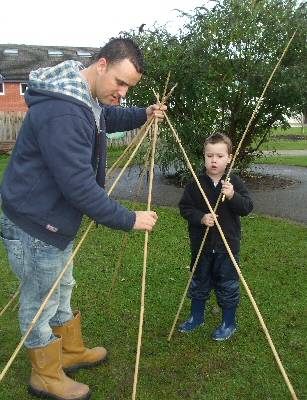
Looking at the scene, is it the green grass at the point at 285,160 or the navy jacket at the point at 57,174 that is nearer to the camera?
the navy jacket at the point at 57,174

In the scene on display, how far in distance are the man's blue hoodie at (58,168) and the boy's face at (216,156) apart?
997mm

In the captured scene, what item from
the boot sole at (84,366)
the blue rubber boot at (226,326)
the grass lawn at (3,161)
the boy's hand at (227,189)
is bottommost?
the grass lawn at (3,161)

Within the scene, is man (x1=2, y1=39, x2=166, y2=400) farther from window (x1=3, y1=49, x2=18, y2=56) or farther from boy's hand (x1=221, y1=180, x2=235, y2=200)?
window (x1=3, y1=49, x2=18, y2=56)

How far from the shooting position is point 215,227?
3.68 m

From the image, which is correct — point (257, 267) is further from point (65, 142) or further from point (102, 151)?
point (65, 142)

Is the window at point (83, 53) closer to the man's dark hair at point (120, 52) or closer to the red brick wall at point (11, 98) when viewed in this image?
the red brick wall at point (11, 98)

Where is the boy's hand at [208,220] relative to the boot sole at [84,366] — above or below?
above

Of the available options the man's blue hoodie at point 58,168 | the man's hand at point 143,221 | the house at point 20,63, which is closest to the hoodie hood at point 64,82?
the man's blue hoodie at point 58,168

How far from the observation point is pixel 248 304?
4.45 m

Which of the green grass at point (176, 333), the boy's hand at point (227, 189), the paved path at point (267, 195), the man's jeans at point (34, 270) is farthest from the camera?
the paved path at point (267, 195)

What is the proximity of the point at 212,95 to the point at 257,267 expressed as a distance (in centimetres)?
469

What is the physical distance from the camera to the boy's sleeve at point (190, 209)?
363cm

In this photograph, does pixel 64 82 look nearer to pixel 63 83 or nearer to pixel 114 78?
pixel 63 83

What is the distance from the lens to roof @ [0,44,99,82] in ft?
96.4
